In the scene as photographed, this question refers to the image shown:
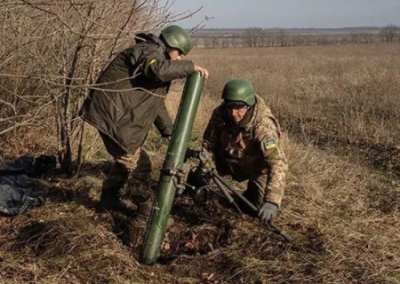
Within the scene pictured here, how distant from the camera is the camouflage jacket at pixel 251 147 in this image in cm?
439

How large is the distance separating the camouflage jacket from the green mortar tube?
2.22 feet

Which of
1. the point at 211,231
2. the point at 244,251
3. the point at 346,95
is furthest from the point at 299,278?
the point at 346,95

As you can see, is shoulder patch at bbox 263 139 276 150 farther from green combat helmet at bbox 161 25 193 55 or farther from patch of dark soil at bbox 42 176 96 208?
patch of dark soil at bbox 42 176 96 208

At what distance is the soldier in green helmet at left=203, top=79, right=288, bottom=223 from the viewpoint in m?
4.32

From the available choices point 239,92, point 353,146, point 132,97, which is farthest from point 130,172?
point 353,146

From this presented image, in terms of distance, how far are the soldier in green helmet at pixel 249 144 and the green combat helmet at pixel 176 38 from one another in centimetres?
53

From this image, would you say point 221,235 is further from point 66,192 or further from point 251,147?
point 66,192

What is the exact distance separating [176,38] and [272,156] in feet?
4.46

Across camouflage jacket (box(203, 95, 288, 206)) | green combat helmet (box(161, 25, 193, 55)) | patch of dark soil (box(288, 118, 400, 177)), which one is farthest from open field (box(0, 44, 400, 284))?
green combat helmet (box(161, 25, 193, 55))

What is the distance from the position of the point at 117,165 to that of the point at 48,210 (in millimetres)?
968

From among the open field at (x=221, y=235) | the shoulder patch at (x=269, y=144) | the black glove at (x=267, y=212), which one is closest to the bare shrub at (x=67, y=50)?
the open field at (x=221, y=235)

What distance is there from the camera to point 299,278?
3.78 metres

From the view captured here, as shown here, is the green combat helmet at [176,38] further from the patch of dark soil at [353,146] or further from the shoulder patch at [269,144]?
the patch of dark soil at [353,146]

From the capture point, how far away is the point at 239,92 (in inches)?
174
